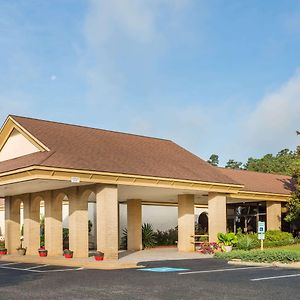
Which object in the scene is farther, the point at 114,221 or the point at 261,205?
the point at 261,205

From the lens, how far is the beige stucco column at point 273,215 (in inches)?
1491

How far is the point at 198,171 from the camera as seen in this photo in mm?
30891

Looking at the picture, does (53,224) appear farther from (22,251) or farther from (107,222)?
(107,222)

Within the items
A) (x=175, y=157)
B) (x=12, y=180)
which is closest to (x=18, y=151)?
(x=12, y=180)

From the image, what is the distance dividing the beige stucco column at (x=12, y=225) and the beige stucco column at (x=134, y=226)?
7391 millimetres

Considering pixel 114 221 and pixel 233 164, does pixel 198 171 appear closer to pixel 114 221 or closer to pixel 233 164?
pixel 114 221

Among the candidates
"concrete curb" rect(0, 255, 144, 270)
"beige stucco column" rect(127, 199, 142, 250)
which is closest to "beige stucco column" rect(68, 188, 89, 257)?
"concrete curb" rect(0, 255, 144, 270)

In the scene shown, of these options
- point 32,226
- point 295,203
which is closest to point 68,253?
point 32,226

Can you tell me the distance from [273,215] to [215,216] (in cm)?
838

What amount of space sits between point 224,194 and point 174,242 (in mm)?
9941

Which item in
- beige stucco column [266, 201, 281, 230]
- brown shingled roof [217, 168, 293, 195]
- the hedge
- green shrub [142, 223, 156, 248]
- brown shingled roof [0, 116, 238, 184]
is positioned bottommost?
green shrub [142, 223, 156, 248]

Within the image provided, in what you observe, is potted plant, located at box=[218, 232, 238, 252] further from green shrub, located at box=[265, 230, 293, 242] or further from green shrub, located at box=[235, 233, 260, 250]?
green shrub, located at box=[265, 230, 293, 242]

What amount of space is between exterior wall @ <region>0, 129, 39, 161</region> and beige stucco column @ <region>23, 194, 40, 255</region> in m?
3.62

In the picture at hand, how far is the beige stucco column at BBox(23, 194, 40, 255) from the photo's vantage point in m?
31.2
